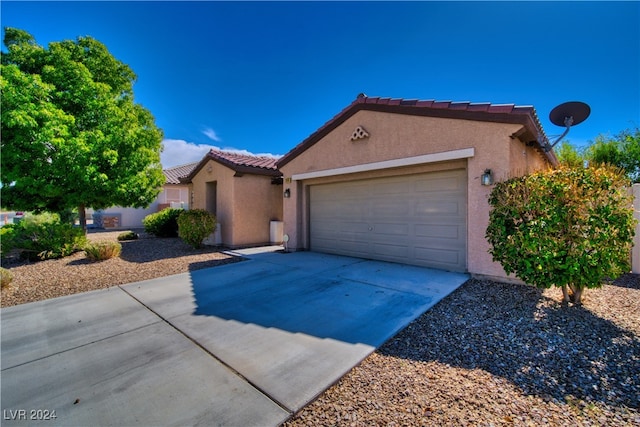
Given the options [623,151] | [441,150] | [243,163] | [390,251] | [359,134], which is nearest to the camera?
[441,150]

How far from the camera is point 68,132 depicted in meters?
8.92

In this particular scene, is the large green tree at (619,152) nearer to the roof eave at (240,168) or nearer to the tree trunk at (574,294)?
the tree trunk at (574,294)

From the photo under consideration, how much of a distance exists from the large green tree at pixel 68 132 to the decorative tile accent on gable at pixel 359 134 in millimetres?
8238

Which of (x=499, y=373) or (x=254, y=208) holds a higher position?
(x=254, y=208)

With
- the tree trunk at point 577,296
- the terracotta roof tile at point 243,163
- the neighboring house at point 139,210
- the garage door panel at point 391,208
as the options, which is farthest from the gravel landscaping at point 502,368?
the neighboring house at point 139,210

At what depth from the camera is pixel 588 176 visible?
15.0 ft

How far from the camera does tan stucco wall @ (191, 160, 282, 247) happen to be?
11914mm

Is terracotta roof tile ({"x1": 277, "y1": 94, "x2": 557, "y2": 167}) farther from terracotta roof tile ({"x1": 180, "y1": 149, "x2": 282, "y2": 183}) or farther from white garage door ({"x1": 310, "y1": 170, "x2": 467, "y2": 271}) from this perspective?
terracotta roof tile ({"x1": 180, "y1": 149, "x2": 282, "y2": 183})

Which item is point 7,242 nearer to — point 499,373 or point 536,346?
point 499,373

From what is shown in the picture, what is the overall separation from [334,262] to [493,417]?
642 centimetres

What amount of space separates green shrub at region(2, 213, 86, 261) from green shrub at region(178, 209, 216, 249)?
3.54 meters

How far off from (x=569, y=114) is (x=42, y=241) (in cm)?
1567

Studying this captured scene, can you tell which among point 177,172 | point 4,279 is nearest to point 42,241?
point 4,279

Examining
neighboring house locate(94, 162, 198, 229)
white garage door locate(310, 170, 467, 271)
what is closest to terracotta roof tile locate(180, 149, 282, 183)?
white garage door locate(310, 170, 467, 271)
